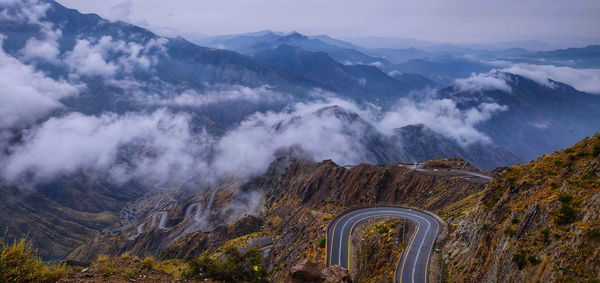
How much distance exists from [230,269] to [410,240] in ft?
77.1

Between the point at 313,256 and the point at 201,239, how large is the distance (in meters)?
89.0

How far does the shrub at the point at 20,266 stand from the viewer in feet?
54.2

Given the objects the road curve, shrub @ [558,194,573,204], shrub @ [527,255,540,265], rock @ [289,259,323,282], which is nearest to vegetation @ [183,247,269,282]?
rock @ [289,259,323,282]

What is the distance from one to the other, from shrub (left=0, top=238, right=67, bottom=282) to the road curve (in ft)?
98.3

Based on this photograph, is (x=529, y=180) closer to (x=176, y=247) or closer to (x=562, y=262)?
(x=562, y=262)

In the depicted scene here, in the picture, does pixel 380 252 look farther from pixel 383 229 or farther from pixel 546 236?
pixel 546 236

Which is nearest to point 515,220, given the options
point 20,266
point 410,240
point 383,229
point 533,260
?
point 533,260

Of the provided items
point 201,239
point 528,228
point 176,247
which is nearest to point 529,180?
point 528,228

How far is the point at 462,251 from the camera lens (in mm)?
32969

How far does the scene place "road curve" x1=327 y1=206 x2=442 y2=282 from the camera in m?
33.9

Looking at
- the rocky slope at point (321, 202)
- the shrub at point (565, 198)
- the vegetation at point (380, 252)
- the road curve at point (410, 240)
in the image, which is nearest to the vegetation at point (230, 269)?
the rocky slope at point (321, 202)

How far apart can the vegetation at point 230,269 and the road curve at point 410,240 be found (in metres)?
11.2

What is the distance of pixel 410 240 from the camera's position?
40500mm

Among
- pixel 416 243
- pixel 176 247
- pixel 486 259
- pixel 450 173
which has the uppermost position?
pixel 486 259
